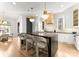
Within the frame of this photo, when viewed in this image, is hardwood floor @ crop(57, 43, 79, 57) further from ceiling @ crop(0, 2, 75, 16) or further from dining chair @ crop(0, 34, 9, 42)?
dining chair @ crop(0, 34, 9, 42)

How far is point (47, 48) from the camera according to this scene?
7.36ft

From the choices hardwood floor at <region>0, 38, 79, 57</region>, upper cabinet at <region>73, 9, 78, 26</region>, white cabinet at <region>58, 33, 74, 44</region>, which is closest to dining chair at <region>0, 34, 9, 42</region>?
hardwood floor at <region>0, 38, 79, 57</region>

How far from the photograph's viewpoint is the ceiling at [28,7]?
7.16 ft

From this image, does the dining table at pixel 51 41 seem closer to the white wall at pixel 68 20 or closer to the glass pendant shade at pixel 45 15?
the white wall at pixel 68 20

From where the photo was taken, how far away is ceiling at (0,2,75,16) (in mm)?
2182

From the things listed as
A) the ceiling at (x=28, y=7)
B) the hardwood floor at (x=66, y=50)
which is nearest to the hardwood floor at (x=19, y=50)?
the hardwood floor at (x=66, y=50)

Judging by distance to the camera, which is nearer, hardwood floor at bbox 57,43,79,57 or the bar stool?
hardwood floor at bbox 57,43,79,57

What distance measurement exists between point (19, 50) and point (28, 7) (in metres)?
0.92

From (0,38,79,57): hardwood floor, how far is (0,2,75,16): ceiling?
0.61m

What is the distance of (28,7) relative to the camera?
2.21 metres

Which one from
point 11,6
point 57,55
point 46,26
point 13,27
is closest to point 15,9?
point 11,6

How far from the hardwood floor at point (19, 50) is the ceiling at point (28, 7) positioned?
24.0 inches

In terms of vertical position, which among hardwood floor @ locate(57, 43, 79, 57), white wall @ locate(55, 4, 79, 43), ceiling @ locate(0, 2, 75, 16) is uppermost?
ceiling @ locate(0, 2, 75, 16)

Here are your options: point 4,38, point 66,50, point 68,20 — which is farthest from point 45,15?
point 4,38
